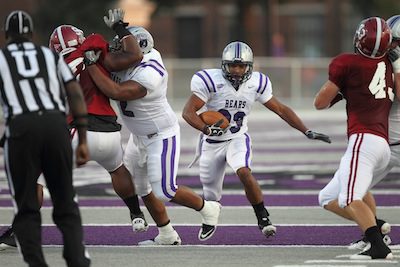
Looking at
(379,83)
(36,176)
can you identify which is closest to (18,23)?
(36,176)

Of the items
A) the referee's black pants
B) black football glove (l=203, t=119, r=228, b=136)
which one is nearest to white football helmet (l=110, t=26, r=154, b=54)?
black football glove (l=203, t=119, r=228, b=136)

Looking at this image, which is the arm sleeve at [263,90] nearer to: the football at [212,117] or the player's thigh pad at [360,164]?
the football at [212,117]

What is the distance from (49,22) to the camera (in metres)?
38.0

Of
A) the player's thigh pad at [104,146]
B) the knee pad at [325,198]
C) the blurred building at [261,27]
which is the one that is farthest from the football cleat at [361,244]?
the blurred building at [261,27]

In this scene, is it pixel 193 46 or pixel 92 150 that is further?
pixel 193 46

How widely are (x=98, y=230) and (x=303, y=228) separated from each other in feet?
5.57

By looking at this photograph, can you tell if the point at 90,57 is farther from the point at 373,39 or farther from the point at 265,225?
the point at 373,39

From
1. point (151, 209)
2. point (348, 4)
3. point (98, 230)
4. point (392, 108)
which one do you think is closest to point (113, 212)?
point (98, 230)

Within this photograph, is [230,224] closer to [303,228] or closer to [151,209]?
[303,228]

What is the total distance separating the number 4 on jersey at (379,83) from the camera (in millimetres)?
7941

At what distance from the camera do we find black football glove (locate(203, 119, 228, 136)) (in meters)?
8.95

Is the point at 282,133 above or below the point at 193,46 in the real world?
above

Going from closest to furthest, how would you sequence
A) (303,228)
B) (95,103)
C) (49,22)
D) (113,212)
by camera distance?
(95,103) < (303,228) < (113,212) < (49,22)

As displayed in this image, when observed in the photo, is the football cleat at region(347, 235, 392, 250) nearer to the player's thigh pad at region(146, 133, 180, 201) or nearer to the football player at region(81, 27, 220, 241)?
the football player at region(81, 27, 220, 241)
